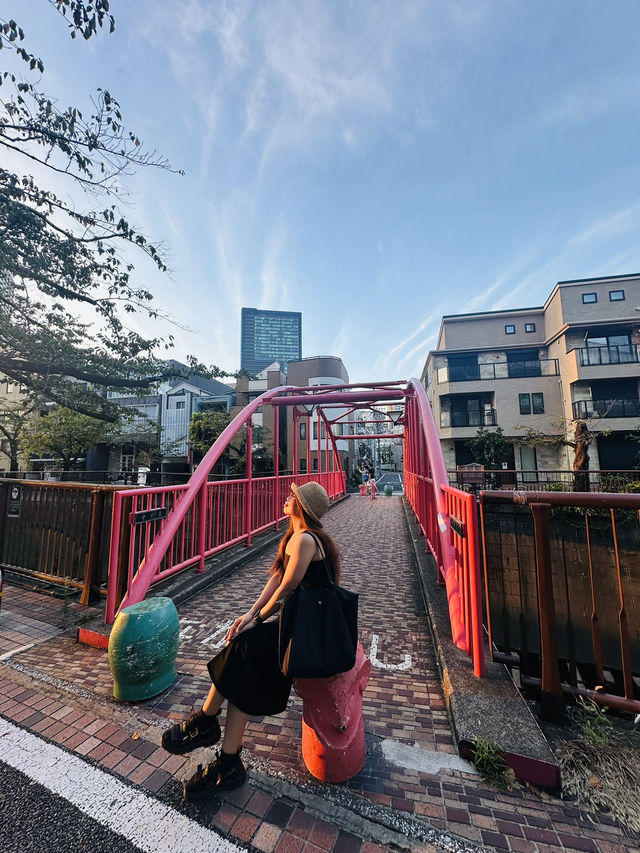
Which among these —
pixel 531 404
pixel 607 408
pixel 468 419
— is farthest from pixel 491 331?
pixel 607 408

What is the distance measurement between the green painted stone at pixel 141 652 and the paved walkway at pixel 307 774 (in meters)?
0.10

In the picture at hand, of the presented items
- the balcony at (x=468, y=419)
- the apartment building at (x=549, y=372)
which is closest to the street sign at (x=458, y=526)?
the apartment building at (x=549, y=372)

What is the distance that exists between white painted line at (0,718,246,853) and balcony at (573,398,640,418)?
2348cm

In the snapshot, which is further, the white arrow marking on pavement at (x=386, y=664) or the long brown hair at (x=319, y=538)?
the white arrow marking on pavement at (x=386, y=664)

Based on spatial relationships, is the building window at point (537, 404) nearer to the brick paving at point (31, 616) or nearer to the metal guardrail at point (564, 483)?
the metal guardrail at point (564, 483)

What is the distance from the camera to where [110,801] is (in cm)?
173

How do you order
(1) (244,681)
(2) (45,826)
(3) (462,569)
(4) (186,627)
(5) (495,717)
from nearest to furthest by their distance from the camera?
(2) (45,826), (1) (244,681), (5) (495,717), (3) (462,569), (4) (186,627)

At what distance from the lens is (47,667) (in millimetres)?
2986

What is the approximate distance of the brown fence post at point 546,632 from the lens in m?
2.23

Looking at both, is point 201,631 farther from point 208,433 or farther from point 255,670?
point 208,433

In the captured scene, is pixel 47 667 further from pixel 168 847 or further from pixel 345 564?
pixel 345 564

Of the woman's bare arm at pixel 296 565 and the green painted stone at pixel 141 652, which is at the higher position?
the woman's bare arm at pixel 296 565

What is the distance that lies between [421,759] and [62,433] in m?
22.9

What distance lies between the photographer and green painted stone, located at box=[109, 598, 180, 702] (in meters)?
2.50
